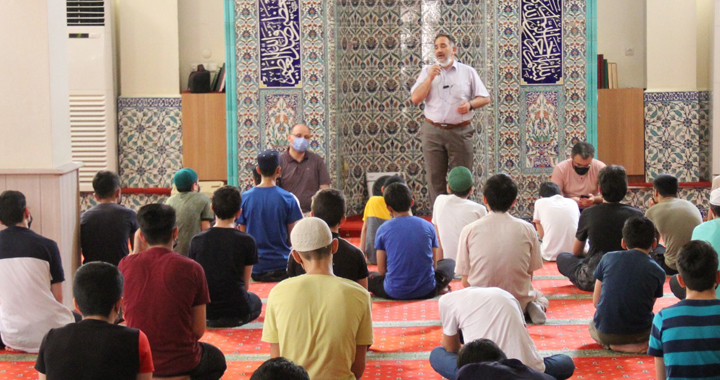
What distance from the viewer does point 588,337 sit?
4645 mm

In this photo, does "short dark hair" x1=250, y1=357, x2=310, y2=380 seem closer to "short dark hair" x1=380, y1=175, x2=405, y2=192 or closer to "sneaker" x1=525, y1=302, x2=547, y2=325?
"sneaker" x1=525, y1=302, x2=547, y2=325

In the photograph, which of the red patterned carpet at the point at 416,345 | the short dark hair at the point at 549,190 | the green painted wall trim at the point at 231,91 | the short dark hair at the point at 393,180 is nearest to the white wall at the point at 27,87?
the red patterned carpet at the point at 416,345

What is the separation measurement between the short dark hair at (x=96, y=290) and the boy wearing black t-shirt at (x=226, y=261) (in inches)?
73.9

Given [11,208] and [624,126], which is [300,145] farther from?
[11,208]

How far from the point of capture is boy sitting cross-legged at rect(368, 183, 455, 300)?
5344 millimetres

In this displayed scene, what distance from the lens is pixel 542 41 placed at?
8062 millimetres

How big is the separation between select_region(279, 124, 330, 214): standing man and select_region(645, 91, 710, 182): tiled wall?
3061 millimetres

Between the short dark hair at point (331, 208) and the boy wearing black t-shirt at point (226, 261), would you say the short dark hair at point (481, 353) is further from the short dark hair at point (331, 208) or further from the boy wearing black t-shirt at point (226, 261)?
the boy wearing black t-shirt at point (226, 261)

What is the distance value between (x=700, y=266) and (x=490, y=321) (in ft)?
2.44

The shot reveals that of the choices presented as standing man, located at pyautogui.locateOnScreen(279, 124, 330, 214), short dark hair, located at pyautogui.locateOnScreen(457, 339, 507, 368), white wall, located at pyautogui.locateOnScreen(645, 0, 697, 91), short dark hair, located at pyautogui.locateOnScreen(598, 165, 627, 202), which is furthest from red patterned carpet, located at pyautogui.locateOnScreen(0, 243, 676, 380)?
white wall, located at pyautogui.locateOnScreen(645, 0, 697, 91)

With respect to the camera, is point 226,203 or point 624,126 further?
point 624,126

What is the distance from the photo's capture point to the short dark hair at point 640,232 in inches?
165

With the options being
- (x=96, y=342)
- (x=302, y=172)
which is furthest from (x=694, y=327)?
(x=302, y=172)

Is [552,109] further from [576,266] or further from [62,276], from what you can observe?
[62,276]
